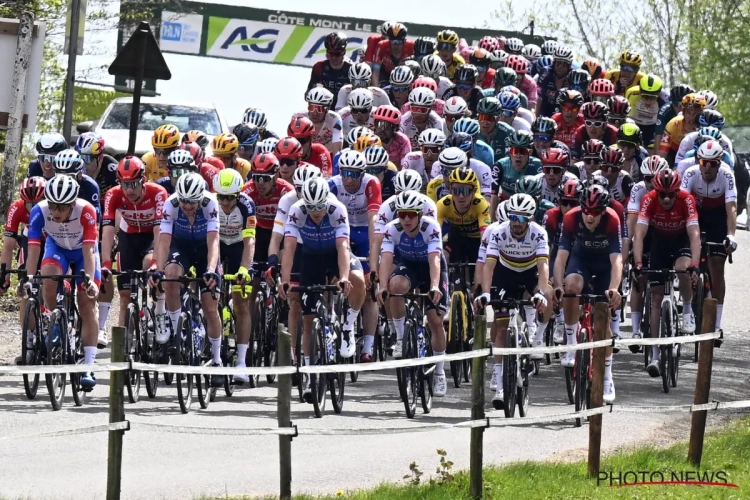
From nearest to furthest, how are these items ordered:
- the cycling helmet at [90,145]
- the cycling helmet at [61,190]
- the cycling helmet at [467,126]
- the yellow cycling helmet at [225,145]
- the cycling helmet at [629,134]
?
the cycling helmet at [61,190], the yellow cycling helmet at [225,145], the cycling helmet at [90,145], the cycling helmet at [467,126], the cycling helmet at [629,134]

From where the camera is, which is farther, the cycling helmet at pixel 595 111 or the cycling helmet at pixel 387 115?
the cycling helmet at pixel 595 111

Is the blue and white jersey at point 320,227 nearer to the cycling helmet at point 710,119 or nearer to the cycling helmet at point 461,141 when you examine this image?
the cycling helmet at point 461,141

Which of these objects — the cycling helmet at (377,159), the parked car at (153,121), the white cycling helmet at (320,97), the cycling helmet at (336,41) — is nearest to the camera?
the cycling helmet at (377,159)

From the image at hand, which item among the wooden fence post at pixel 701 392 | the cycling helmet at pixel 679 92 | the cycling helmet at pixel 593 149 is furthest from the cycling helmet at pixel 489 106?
the wooden fence post at pixel 701 392

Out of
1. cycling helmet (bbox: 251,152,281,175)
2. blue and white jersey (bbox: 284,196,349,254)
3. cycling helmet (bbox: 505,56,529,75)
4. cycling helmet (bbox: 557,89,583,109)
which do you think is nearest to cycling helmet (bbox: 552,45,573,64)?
cycling helmet (bbox: 505,56,529,75)

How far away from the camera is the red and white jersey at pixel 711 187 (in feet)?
57.6

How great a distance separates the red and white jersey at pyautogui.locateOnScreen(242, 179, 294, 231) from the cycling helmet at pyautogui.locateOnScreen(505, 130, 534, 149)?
2.99 meters

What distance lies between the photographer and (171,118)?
2614 cm

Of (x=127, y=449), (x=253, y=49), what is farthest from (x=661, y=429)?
(x=253, y=49)

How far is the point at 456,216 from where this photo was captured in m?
16.0

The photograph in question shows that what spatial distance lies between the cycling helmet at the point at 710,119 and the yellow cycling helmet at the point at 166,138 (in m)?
6.40

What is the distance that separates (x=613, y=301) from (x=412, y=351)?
1.78m

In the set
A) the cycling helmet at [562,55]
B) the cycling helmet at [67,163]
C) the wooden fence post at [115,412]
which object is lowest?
the wooden fence post at [115,412]

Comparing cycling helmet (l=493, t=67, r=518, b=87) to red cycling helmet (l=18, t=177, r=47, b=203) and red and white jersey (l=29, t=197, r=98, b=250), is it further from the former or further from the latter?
red and white jersey (l=29, t=197, r=98, b=250)
